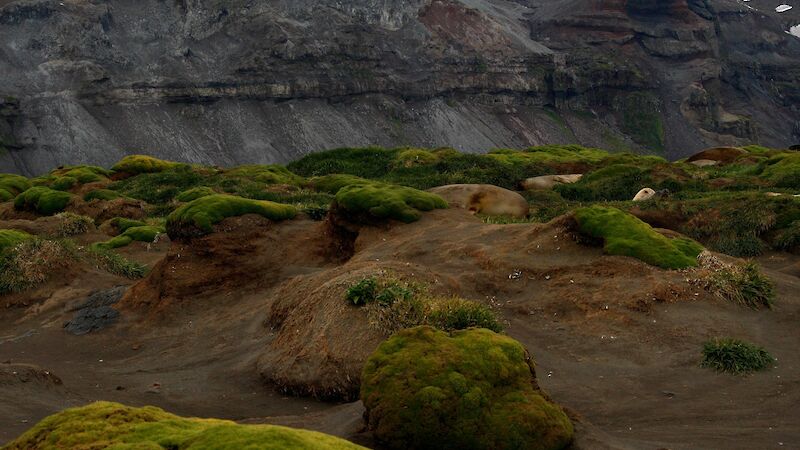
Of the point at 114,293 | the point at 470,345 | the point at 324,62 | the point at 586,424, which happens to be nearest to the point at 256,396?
the point at 470,345

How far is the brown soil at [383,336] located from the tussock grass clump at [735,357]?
23 cm

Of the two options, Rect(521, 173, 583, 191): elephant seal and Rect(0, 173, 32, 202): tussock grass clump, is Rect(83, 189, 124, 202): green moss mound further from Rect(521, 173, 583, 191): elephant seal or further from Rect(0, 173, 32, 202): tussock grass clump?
Rect(521, 173, 583, 191): elephant seal

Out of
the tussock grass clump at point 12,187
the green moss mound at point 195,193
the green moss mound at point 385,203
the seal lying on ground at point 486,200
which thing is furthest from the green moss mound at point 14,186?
the green moss mound at point 385,203

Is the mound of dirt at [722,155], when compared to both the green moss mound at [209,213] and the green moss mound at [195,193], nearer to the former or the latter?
the green moss mound at [195,193]

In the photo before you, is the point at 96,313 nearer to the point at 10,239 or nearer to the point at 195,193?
the point at 10,239

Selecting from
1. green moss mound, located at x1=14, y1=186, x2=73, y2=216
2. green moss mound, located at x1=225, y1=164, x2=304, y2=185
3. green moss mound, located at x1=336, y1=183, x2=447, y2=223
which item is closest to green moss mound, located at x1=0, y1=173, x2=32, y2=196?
green moss mound, located at x1=14, y1=186, x2=73, y2=216

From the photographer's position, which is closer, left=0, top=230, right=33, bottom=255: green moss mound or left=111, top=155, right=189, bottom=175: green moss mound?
left=0, top=230, right=33, bottom=255: green moss mound

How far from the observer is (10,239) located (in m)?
26.7

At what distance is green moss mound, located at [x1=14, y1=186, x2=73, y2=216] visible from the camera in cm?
4256

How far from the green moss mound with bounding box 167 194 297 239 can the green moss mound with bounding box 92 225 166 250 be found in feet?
24.9

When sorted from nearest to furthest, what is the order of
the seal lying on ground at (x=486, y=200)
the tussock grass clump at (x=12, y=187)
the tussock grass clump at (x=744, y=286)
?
the tussock grass clump at (x=744, y=286) → the seal lying on ground at (x=486, y=200) → the tussock grass clump at (x=12, y=187)

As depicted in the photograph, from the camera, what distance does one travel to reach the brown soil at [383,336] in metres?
12.4

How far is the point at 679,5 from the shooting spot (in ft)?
621

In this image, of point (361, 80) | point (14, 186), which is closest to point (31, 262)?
point (14, 186)
